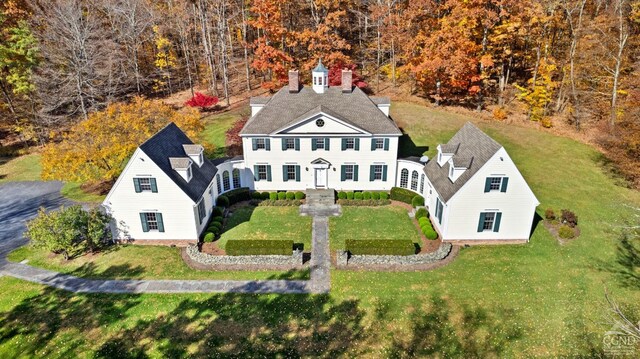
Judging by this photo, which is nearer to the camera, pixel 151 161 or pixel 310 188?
pixel 151 161

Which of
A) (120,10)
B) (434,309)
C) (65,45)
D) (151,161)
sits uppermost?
(120,10)

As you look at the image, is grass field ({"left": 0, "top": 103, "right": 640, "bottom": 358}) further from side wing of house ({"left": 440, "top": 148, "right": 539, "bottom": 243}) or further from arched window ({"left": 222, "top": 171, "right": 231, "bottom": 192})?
arched window ({"left": 222, "top": 171, "right": 231, "bottom": 192})

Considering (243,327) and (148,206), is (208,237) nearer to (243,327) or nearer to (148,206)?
(148,206)

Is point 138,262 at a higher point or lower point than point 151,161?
lower

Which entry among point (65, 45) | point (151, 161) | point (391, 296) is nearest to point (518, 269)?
point (391, 296)

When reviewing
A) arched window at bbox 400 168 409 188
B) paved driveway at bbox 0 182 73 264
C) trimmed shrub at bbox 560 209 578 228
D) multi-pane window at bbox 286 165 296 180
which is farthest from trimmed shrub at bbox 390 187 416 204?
paved driveway at bbox 0 182 73 264

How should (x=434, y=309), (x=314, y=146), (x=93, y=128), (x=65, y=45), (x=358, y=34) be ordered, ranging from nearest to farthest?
(x=434, y=309), (x=93, y=128), (x=314, y=146), (x=65, y=45), (x=358, y=34)

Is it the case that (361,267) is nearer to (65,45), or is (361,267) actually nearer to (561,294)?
(561,294)

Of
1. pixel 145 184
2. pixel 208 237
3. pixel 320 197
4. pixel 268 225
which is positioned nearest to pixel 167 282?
pixel 208 237
